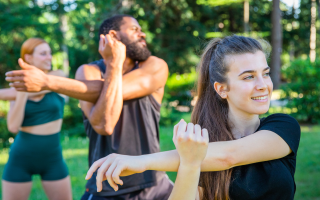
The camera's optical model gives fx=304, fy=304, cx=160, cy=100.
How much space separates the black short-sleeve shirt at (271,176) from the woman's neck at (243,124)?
132 mm

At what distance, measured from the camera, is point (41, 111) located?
3.29 metres

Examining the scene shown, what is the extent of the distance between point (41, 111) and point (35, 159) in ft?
1.67

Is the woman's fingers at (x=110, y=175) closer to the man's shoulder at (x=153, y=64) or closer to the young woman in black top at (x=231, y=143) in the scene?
the young woman in black top at (x=231, y=143)

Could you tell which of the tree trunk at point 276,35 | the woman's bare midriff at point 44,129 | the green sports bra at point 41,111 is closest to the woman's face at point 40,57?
the green sports bra at point 41,111

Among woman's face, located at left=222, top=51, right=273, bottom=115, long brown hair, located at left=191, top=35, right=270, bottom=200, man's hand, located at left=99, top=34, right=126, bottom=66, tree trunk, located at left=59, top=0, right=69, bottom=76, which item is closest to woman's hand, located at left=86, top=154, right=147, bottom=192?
long brown hair, located at left=191, top=35, right=270, bottom=200

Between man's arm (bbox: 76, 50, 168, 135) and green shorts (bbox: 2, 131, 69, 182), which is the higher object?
man's arm (bbox: 76, 50, 168, 135)

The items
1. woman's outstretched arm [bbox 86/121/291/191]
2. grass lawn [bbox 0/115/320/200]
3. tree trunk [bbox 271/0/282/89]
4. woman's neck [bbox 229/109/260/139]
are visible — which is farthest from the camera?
tree trunk [bbox 271/0/282/89]

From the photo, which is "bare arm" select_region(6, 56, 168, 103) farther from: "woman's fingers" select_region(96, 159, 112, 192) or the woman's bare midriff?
the woman's bare midriff

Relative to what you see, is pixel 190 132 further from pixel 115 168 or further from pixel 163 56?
pixel 163 56

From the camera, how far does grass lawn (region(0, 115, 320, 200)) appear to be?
495cm

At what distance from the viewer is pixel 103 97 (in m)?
2.08

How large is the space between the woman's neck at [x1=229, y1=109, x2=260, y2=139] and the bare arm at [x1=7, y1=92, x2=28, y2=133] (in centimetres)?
231

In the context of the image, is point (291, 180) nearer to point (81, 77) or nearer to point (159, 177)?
point (159, 177)

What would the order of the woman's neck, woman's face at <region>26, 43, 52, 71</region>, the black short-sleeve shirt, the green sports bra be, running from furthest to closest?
woman's face at <region>26, 43, 52, 71</region>
the green sports bra
the woman's neck
the black short-sleeve shirt
